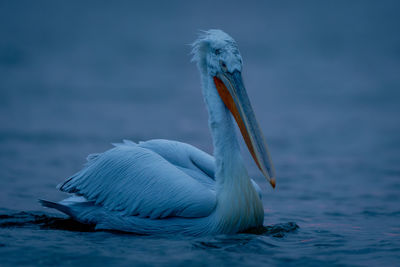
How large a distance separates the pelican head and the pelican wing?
50 centimetres

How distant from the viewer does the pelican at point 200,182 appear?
439cm

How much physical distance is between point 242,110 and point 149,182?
0.92 metres

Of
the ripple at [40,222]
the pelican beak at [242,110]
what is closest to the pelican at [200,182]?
the pelican beak at [242,110]

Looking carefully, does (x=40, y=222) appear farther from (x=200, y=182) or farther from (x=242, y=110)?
(x=242, y=110)

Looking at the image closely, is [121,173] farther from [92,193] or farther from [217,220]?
[217,220]

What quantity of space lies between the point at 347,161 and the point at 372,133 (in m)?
2.04

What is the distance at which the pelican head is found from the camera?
14.6ft

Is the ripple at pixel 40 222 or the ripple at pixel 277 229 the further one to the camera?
the ripple at pixel 40 222

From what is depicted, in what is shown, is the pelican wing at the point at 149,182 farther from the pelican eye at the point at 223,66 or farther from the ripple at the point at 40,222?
the pelican eye at the point at 223,66

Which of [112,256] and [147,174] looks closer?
[112,256]

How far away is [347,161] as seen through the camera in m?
8.48

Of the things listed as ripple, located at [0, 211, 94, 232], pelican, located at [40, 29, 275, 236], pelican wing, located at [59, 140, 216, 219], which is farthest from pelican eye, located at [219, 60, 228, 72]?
ripple, located at [0, 211, 94, 232]

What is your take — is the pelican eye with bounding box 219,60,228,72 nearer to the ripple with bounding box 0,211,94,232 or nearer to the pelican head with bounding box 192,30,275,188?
the pelican head with bounding box 192,30,275,188

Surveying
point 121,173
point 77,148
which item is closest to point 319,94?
point 77,148
